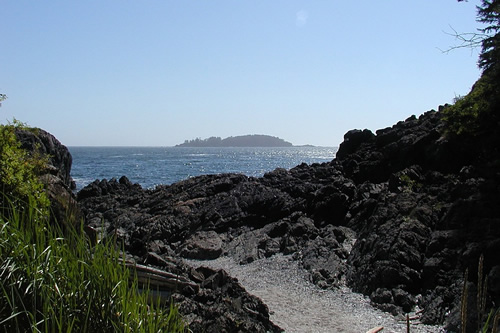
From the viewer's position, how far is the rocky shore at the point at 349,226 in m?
9.77

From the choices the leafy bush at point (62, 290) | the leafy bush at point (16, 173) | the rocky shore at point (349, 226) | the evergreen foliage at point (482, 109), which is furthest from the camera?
the evergreen foliage at point (482, 109)

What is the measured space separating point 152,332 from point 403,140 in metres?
20.3

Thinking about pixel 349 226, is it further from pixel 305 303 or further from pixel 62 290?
pixel 62 290

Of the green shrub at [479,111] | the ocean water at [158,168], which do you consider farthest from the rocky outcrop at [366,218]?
the ocean water at [158,168]

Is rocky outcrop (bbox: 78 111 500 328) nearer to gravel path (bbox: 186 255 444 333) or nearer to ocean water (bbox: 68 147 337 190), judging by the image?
gravel path (bbox: 186 255 444 333)

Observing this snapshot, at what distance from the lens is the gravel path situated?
9.81m

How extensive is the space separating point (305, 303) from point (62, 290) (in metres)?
8.15

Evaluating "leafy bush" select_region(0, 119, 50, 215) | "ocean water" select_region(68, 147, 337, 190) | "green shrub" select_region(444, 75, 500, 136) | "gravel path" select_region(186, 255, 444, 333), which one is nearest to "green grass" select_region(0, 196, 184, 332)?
"leafy bush" select_region(0, 119, 50, 215)

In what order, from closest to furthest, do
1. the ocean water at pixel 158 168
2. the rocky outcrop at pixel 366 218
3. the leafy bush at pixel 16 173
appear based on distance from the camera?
the leafy bush at pixel 16 173
the rocky outcrop at pixel 366 218
the ocean water at pixel 158 168

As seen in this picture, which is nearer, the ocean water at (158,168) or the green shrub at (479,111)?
the green shrub at (479,111)

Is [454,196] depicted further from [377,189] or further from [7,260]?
[7,260]

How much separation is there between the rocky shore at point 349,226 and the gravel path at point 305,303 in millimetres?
377

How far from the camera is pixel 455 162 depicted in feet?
57.3

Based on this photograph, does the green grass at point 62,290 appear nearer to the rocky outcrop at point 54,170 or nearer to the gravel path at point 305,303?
the rocky outcrop at point 54,170
